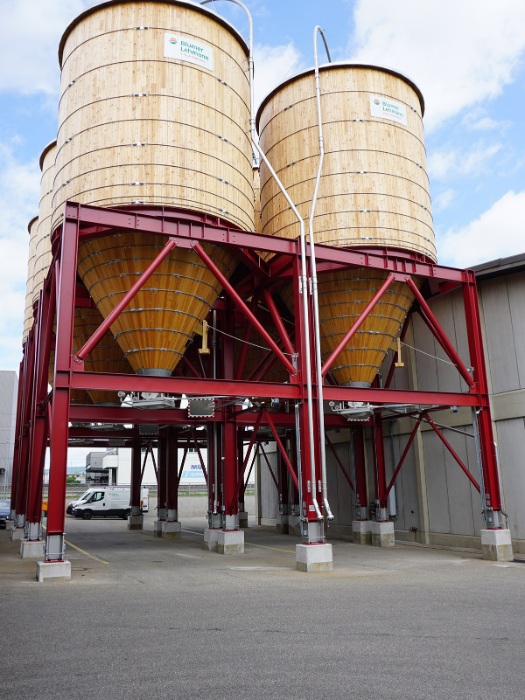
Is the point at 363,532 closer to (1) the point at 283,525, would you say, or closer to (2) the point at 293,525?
(2) the point at 293,525

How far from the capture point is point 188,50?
1379 centimetres

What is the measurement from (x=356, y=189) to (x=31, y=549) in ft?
42.5

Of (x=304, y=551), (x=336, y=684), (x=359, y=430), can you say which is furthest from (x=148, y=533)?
(x=336, y=684)

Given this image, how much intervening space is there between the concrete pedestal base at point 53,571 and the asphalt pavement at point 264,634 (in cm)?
24

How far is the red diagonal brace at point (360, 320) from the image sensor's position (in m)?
13.7

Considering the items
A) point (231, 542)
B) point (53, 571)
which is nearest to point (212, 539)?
point (231, 542)

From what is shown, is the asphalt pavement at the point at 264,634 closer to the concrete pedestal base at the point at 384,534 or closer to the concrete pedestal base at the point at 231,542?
the concrete pedestal base at the point at 231,542

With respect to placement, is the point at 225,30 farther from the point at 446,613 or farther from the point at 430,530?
the point at 430,530

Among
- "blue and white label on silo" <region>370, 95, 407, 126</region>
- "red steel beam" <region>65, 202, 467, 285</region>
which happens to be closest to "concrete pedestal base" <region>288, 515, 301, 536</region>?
"red steel beam" <region>65, 202, 467, 285</region>

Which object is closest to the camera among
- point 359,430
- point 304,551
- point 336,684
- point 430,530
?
point 336,684

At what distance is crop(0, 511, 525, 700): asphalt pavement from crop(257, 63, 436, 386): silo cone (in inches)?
252

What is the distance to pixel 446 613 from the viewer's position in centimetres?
784

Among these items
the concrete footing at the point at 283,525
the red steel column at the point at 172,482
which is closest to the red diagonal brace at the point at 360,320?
the red steel column at the point at 172,482

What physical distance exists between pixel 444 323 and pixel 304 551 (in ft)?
31.6
